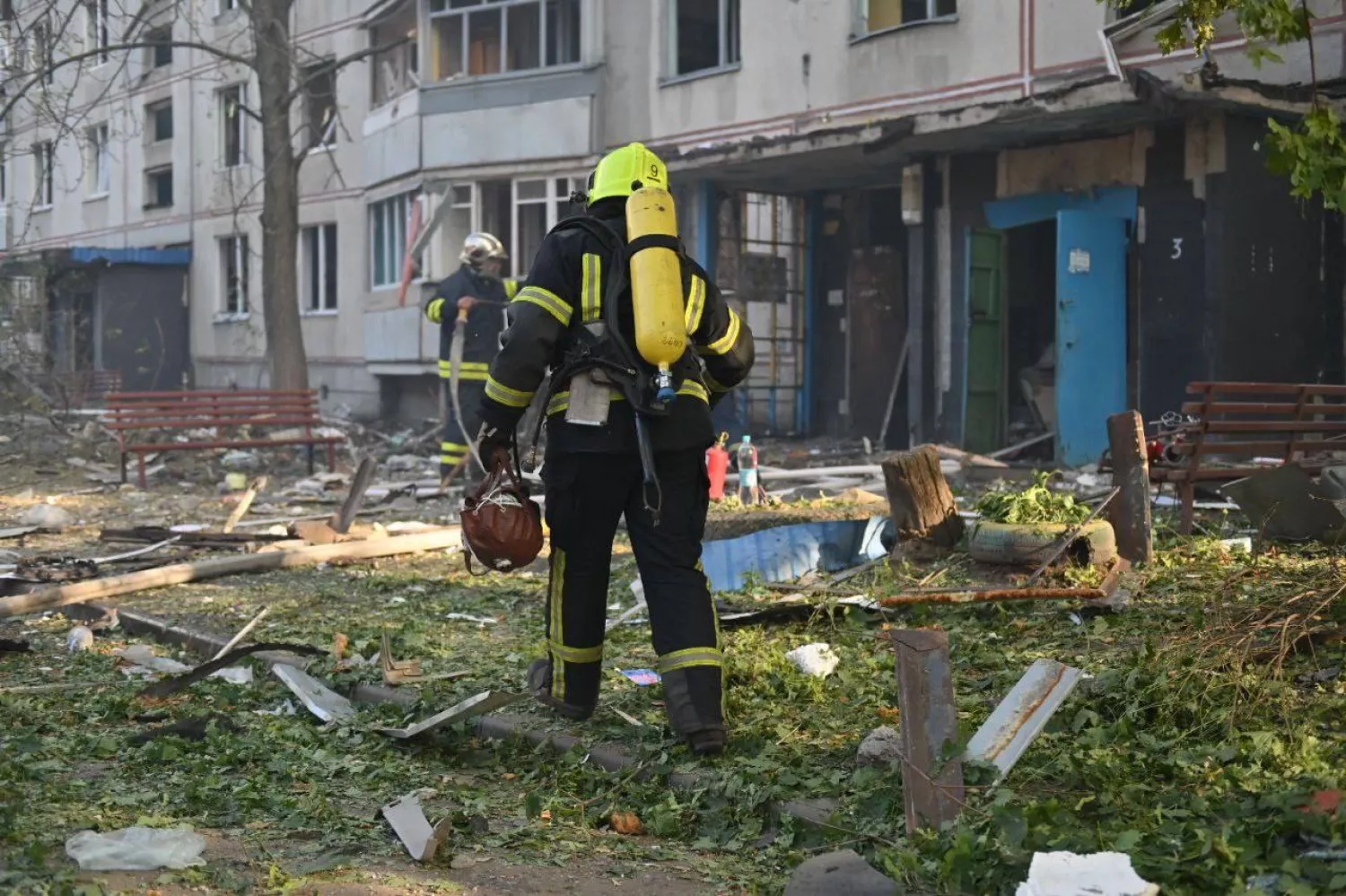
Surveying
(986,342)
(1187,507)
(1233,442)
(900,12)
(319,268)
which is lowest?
(1187,507)

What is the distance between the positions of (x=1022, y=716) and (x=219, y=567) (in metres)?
6.18

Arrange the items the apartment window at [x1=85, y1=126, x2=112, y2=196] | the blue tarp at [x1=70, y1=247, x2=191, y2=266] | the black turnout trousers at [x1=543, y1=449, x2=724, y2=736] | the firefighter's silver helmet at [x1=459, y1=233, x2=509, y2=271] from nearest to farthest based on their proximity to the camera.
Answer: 1. the black turnout trousers at [x1=543, y1=449, x2=724, y2=736]
2. the firefighter's silver helmet at [x1=459, y1=233, x2=509, y2=271]
3. the blue tarp at [x1=70, y1=247, x2=191, y2=266]
4. the apartment window at [x1=85, y1=126, x2=112, y2=196]

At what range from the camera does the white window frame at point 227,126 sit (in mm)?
29859

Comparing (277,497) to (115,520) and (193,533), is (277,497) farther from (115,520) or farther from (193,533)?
(193,533)

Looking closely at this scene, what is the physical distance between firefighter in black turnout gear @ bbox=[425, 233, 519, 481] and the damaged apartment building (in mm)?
3832

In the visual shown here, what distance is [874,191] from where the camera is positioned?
741 inches

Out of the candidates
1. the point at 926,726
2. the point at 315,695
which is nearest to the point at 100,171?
the point at 315,695

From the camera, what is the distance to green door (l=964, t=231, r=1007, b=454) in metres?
16.0

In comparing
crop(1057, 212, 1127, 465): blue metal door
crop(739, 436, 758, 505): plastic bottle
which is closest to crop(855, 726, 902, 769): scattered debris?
crop(739, 436, 758, 505): plastic bottle

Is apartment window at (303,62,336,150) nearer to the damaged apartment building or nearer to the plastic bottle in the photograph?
the damaged apartment building

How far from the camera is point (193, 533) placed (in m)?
10.6

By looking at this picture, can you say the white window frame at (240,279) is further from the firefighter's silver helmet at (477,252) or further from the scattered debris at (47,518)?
the scattered debris at (47,518)

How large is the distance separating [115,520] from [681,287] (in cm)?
881

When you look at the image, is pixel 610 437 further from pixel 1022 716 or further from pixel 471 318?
pixel 471 318
